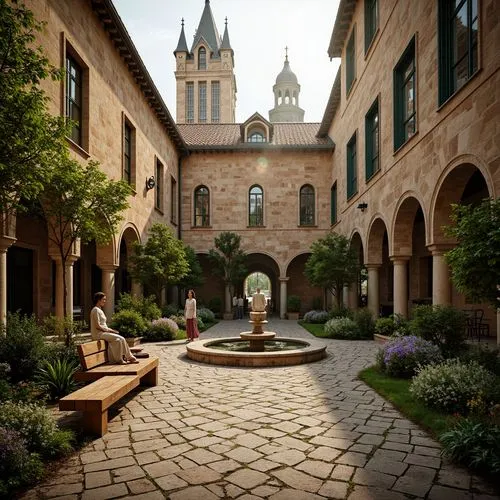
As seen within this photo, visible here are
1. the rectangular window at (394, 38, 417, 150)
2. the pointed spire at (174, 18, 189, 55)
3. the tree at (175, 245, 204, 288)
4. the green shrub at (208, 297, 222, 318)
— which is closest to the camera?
the rectangular window at (394, 38, 417, 150)

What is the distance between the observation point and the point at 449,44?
29.5 ft

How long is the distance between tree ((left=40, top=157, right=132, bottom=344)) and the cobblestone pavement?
11.7 feet

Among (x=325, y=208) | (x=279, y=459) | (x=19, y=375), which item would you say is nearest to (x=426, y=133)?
(x=279, y=459)

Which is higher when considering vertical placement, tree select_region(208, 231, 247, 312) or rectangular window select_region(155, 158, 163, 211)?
rectangular window select_region(155, 158, 163, 211)

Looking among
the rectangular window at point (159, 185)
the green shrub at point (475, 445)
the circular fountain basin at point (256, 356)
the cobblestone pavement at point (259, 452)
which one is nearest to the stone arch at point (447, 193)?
the circular fountain basin at point (256, 356)

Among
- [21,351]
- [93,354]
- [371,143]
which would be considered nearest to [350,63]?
[371,143]

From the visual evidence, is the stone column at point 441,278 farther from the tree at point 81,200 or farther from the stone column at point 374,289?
the tree at point 81,200

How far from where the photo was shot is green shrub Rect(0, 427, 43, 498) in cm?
338

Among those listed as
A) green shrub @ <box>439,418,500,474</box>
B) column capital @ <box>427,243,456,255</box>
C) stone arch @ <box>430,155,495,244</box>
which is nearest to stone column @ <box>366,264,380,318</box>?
column capital @ <box>427,243,456,255</box>

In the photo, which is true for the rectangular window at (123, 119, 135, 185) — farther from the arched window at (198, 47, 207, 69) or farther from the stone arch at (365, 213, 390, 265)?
the arched window at (198, 47, 207, 69)

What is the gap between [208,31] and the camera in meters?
47.0

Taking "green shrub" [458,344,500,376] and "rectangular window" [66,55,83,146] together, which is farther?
"rectangular window" [66,55,83,146]

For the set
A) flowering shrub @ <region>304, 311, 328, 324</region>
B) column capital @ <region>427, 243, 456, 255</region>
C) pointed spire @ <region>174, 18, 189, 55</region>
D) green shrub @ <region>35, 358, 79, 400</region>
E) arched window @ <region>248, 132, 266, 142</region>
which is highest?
pointed spire @ <region>174, 18, 189, 55</region>

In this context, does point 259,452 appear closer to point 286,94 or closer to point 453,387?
point 453,387
